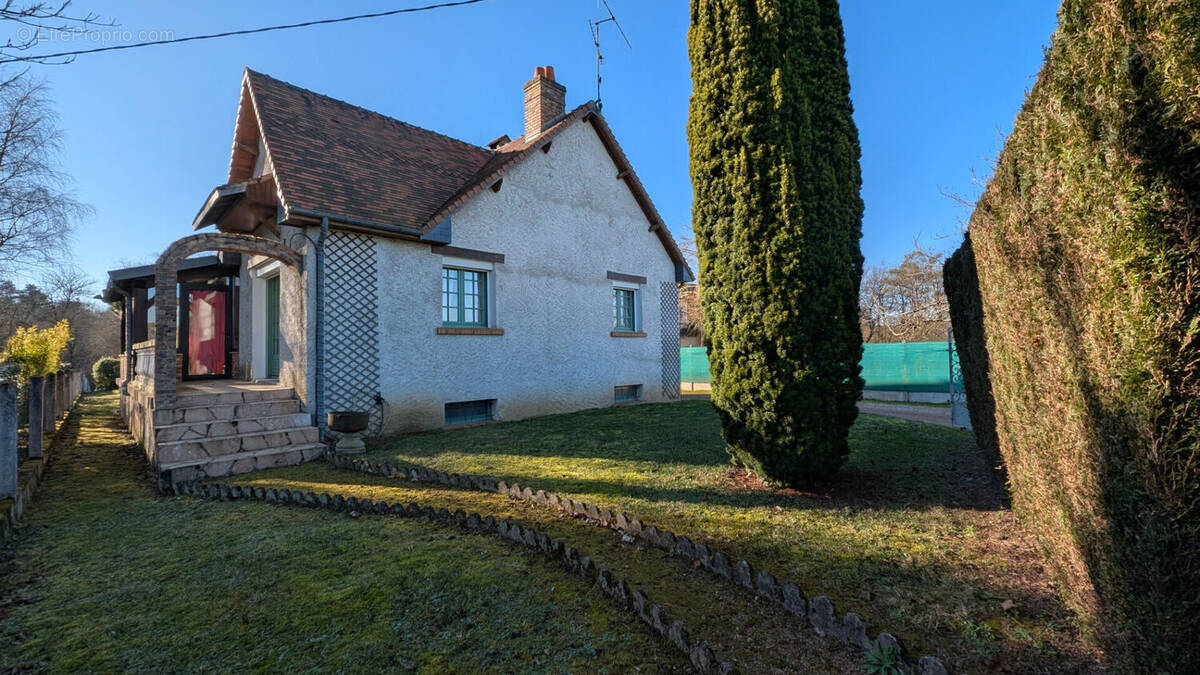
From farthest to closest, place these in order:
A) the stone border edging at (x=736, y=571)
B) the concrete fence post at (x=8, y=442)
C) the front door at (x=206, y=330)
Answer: the front door at (x=206, y=330)
the concrete fence post at (x=8, y=442)
the stone border edging at (x=736, y=571)

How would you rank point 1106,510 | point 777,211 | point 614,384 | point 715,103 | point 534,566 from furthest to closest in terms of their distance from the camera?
1. point 614,384
2. point 715,103
3. point 777,211
4. point 534,566
5. point 1106,510

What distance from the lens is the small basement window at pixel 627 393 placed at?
13.5 metres

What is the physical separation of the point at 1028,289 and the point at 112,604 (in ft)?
17.9

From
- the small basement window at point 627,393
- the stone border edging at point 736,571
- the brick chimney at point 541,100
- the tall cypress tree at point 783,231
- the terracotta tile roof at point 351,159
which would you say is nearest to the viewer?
the stone border edging at point 736,571

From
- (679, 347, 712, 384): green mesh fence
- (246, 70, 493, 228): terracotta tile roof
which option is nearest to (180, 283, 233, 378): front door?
(246, 70, 493, 228): terracotta tile roof

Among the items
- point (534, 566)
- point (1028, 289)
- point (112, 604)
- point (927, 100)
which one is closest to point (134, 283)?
point (112, 604)

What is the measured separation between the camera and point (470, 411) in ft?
34.4

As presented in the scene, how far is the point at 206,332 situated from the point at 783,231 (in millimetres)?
14086

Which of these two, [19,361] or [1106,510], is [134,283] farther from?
[1106,510]

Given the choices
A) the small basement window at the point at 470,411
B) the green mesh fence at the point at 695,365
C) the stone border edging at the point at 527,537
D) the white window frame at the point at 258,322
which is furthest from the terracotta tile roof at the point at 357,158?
the green mesh fence at the point at 695,365

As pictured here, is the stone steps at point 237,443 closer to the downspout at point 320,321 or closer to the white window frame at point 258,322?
the downspout at point 320,321

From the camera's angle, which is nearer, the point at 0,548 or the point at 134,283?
the point at 0,548

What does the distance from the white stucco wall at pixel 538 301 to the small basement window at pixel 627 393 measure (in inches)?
7.7

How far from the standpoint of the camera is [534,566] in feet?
11.0
